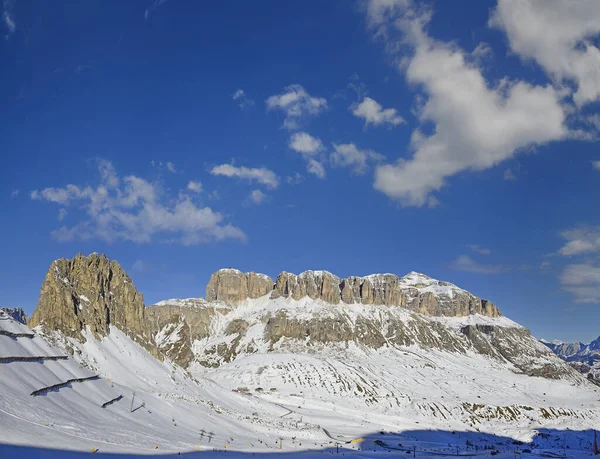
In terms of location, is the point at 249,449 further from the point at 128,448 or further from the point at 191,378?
the point at 191,378

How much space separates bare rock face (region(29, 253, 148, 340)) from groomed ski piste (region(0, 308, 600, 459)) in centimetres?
412

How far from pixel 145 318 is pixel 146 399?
4310 cm

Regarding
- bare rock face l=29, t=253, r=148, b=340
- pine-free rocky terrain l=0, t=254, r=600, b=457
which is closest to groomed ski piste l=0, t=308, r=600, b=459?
pine-free rocky terrain l=0, t=254, r=600, b=457

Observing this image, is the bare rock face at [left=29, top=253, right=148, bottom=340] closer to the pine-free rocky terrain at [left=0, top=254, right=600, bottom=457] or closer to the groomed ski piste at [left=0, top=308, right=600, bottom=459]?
the pine-free rocky terrain at [left=0, top=254, right=600, bottom=457]

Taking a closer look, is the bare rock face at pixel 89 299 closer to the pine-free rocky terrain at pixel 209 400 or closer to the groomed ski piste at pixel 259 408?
the pine-free rocky terrain at pixel 209 400

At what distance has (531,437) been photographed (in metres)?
99.8

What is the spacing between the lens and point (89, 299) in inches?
3310

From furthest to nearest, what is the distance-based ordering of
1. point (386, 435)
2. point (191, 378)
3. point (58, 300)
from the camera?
point (191, 378)
point (386, 435)
point (58, 300)

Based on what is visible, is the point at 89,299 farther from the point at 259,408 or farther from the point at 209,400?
the point at 259,408

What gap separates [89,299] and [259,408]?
40138mm

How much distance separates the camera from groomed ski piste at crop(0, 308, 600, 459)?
36.1 metres

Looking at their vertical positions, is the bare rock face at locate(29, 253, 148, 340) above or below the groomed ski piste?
above

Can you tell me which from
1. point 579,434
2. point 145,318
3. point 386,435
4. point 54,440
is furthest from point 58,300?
point 579,434

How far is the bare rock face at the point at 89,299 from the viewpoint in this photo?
7506 centimetres
